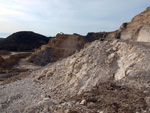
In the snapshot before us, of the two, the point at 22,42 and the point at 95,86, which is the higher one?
the point at 22,42

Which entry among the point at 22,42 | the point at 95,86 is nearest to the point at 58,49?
the point at 95,86

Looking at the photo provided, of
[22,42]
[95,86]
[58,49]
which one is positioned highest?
[22,42]

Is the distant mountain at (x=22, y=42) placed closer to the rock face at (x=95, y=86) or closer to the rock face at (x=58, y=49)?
the rock face at (x=58, y=49)

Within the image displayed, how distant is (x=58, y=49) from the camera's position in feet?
79.2

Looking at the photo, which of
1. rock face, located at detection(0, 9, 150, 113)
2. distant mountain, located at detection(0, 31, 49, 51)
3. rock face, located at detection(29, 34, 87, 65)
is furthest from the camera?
distant mountain, located at detection(0, 31, 49, 51)

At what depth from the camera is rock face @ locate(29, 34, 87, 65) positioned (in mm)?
23422

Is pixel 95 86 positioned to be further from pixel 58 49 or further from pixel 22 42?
pixel 22 42

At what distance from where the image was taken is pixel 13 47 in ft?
134

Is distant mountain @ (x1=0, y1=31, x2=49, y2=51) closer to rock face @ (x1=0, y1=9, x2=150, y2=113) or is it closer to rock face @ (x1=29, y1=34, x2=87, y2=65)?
rock face @ (x1=29, y1=34, x2=87, y2=65)

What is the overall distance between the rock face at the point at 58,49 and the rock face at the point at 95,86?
16.0 meters

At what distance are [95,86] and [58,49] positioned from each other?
64.6 feet

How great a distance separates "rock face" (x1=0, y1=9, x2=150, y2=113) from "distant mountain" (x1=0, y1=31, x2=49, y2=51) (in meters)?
35.8

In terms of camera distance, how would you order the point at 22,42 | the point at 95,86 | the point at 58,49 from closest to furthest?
the point at 95,86, the point at 58,49, the point at 22,42

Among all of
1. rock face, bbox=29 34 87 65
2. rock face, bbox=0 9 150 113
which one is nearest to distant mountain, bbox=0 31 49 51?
rock face, bbox=29 34 87 65
